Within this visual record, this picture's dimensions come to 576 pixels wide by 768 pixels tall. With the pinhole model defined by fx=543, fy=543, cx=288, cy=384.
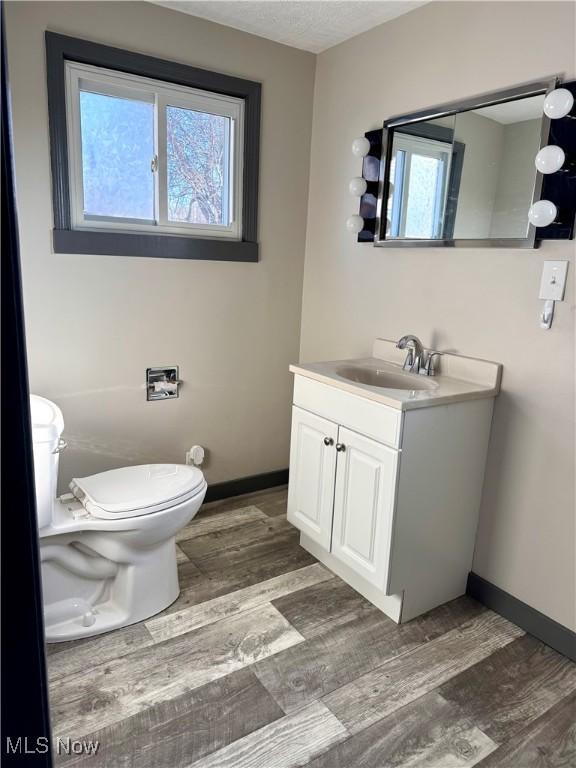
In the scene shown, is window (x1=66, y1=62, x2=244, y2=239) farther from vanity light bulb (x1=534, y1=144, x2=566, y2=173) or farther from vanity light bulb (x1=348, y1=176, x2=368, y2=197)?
vanity light bulb (x1=534, y1=144, x2=566, y2=173)

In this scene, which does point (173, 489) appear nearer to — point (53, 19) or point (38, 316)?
point (38, 316)

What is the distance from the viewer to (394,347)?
2332 millimetres

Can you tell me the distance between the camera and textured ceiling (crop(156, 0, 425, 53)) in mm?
2107

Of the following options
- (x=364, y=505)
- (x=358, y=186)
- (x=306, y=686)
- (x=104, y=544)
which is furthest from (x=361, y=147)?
(x=306, y=686)

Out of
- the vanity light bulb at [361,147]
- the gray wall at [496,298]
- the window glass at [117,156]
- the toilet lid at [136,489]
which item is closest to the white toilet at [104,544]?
the toilet lid at [136,489]

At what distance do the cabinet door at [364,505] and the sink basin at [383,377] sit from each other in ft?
1.14

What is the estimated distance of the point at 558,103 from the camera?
1597 mm

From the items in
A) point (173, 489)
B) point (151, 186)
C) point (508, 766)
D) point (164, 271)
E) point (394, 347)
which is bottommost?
point (508, 766)

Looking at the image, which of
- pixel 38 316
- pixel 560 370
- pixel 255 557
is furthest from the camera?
pixel 255 557

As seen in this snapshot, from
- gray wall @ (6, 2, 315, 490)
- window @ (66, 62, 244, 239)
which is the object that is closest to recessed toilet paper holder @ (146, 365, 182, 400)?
gray wall @ (6, 2, 315, 490)

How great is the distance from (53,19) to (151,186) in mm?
656

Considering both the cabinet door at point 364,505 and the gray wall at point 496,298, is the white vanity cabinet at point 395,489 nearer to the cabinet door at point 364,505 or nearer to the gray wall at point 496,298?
the cabinet door at point 364,505

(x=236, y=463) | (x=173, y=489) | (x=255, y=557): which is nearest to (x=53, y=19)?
(x=173, y=489)

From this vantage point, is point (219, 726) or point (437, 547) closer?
point (219, 726)
